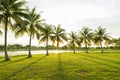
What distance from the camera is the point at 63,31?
50.7m

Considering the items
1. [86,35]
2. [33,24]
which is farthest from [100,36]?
[33,24]

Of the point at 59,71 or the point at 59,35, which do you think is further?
the point at 59,35

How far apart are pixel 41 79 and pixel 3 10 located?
56.2 ft

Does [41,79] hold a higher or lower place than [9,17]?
lower

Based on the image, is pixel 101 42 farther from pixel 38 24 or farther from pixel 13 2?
pixel 13 2

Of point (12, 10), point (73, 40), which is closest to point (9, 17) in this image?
point (12, 10)

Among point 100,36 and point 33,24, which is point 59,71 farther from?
point 100,36

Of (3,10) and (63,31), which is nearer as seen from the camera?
(3,10)

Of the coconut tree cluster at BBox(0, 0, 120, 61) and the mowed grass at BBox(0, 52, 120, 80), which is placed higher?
the coconut tree cluster at BBox(0, 0, 120, 61)

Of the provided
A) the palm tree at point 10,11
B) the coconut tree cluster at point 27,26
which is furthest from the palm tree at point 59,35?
the palm tree at point 10,11

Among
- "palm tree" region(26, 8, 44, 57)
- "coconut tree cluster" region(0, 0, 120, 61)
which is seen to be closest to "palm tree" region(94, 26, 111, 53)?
"coconut tree cluster" region(0, 0, 120, 61)

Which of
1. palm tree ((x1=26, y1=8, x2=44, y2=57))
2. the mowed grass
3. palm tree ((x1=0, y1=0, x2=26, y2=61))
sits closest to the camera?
the mowed grass

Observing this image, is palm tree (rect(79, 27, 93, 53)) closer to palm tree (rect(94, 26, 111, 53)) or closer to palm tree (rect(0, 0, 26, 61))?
palm tree (rect(94, 26, 111, 53))

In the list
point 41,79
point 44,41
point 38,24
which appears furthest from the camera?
point 44,41
